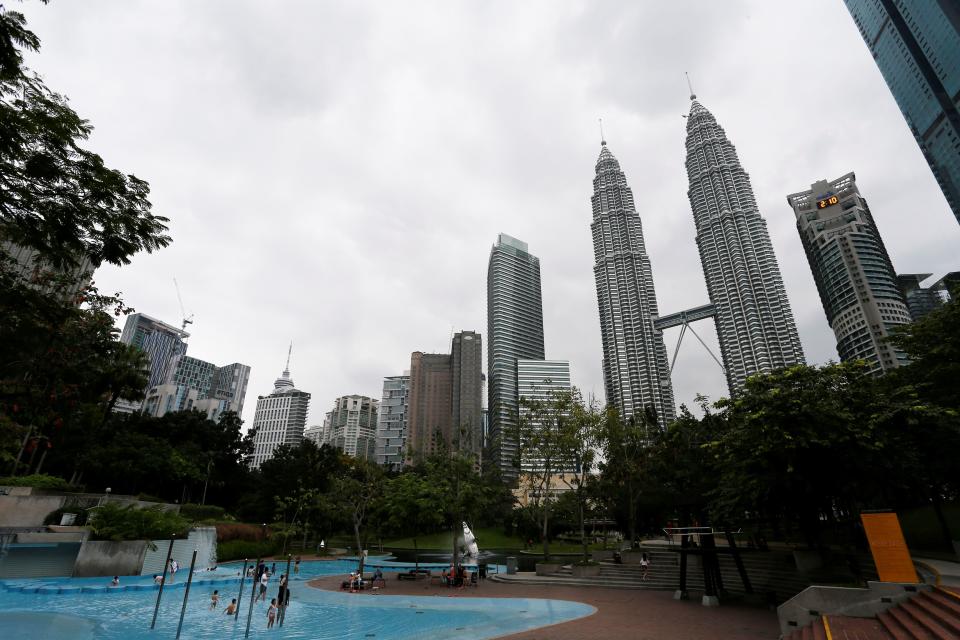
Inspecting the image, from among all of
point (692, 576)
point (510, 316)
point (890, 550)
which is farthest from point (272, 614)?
point (510, 316)

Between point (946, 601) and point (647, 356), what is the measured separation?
136110 millimetres

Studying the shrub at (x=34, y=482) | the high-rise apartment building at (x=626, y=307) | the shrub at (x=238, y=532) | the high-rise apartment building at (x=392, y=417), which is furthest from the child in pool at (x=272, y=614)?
the high-rise apartment building at (x=392, y=417)

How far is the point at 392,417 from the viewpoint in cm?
18950

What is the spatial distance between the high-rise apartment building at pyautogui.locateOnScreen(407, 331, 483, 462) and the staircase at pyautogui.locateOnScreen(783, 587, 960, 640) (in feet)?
461

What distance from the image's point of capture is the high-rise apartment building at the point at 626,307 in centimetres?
13862

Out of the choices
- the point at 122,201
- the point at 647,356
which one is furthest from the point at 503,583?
the point at 647,356

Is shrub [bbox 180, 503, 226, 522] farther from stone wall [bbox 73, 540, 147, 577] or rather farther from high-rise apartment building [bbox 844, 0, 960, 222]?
high-rise apartment building [bbox 844, 0, 960, 222]

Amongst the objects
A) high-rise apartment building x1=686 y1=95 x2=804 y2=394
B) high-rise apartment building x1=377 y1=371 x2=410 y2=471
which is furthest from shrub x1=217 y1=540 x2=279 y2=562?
high-rise apartment building x1=377 y1=371 x2=410 y2=471

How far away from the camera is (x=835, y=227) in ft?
392

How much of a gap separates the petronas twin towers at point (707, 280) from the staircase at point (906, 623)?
107m

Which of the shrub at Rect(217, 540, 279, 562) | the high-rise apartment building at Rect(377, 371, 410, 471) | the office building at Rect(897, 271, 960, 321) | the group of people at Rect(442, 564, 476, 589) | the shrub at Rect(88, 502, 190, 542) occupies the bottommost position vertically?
the group of people at Rect(442, 564, 476, 589)

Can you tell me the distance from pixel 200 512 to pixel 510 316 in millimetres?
137646

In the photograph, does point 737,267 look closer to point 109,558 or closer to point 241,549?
point 241,549

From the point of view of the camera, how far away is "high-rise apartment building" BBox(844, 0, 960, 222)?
7769 centimetres
